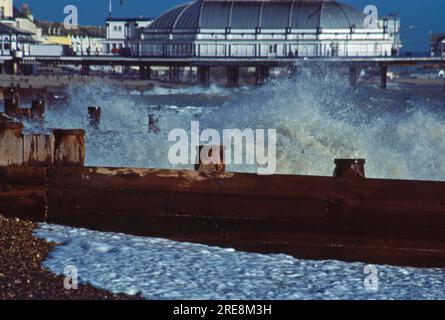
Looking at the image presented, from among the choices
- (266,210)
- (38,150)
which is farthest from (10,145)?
(266,210)

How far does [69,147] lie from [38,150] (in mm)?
257

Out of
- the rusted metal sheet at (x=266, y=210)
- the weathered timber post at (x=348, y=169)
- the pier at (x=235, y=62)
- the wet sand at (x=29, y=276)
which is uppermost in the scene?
the pier at (x=235, y=62)

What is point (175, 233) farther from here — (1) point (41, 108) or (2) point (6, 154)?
(1) point (41, 108)

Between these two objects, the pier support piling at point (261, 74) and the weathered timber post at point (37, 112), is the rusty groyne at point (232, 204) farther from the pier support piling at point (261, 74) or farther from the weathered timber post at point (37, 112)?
Answer: the pier support piling at point (261, 74)

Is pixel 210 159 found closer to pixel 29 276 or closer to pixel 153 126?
pixel 29 276

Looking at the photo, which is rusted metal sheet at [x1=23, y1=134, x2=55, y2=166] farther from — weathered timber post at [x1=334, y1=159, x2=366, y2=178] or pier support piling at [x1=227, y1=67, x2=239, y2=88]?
pier support piling at [x1=227, y1=67, x2=239, y2=88]

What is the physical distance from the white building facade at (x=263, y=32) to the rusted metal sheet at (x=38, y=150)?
3551 inches

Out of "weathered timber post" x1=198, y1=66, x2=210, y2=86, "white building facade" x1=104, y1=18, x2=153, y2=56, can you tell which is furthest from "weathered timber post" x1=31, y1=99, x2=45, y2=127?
"white building facade" x1=104, y1=18, x2=153, y2=56

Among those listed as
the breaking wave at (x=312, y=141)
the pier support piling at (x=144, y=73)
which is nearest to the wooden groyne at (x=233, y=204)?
the breaking wave at (x=312, y=141)

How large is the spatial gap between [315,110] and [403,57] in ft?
279

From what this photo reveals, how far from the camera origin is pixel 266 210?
7.23 m

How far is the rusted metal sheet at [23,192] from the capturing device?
24.8 ft

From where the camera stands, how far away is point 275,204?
23.7 feet
